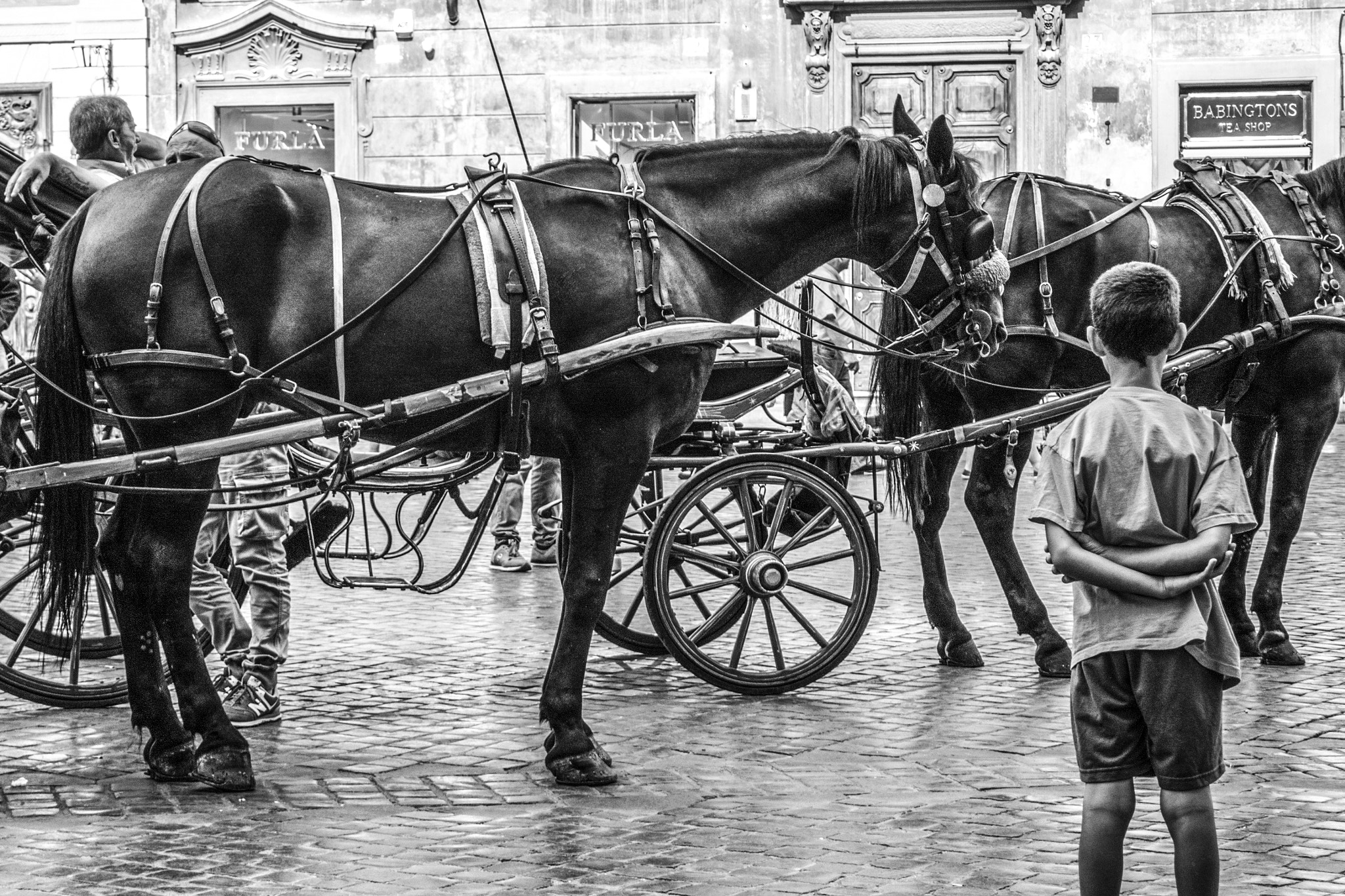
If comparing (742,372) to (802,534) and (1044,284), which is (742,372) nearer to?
(802,534)

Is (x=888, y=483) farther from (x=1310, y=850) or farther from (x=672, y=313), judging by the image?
(x=1310, y=850)

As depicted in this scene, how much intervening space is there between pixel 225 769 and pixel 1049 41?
→ 1478cm

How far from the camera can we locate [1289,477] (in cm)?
715

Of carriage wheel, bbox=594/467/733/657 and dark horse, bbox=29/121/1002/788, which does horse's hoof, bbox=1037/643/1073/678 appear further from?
dark horse, bbox=29/121/1002/788

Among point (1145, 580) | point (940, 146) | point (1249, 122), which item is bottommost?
point (1145, 580)

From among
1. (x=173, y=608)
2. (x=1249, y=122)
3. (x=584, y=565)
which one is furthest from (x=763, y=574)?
(x=1249, y=122)

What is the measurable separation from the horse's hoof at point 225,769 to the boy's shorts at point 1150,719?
2.58 m

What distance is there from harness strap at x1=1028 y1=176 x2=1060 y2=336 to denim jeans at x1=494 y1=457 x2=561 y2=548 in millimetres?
3158

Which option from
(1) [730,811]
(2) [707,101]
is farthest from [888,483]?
(2) [707,101]


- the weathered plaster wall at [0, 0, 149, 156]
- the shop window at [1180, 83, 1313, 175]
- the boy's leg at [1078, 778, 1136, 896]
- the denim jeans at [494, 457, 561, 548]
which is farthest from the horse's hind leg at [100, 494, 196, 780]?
the shop window at [1180, 83, 1313, 175]

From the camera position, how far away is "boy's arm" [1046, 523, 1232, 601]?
11.3 feet

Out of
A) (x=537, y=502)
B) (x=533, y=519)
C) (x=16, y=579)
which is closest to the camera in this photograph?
(x=16, y=579)

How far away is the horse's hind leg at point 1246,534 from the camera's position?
709cm

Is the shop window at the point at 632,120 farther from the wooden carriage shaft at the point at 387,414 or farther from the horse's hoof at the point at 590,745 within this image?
the horse's hoof at the point at 590,745
